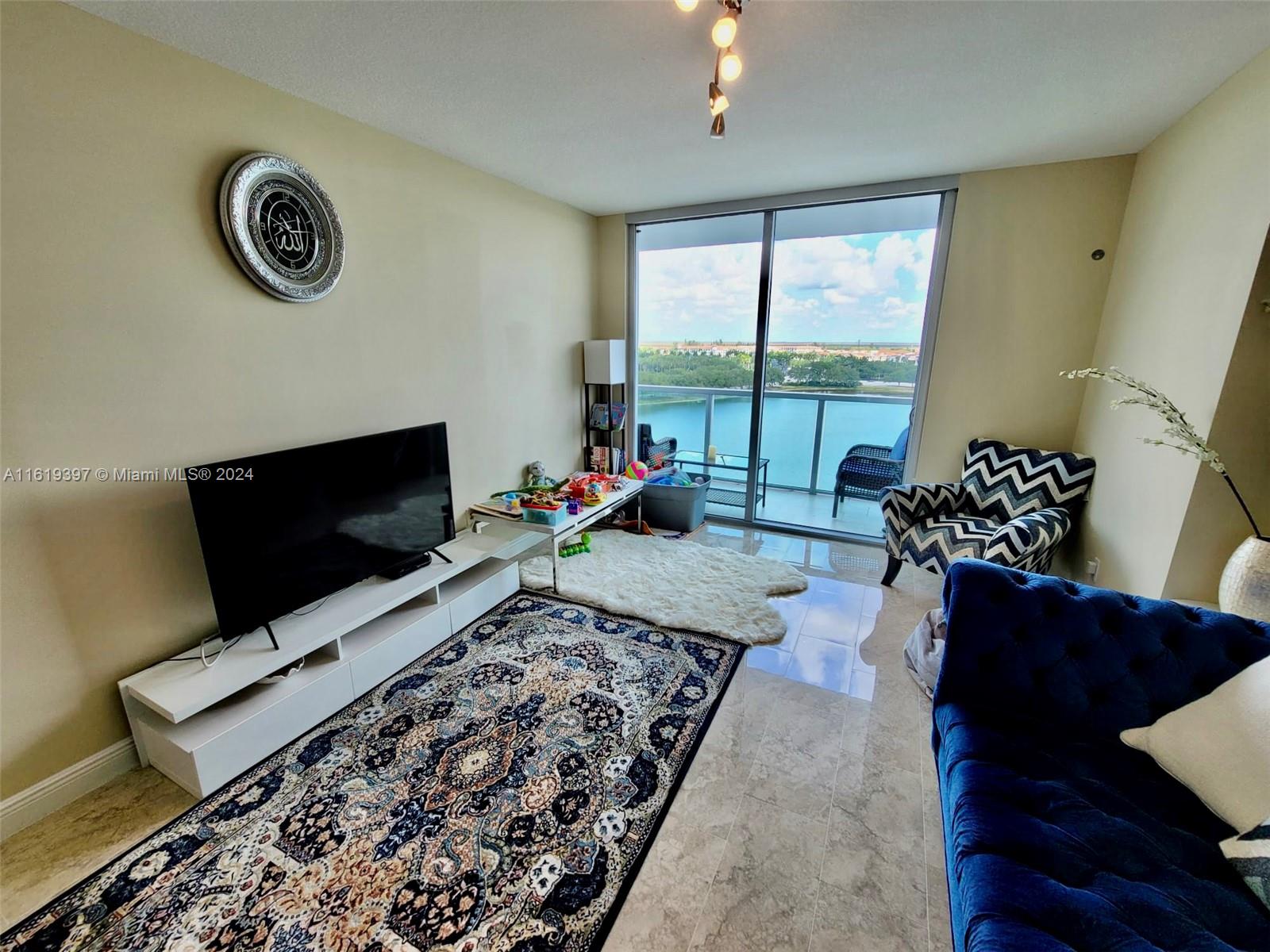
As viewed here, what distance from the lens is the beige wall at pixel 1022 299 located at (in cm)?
286

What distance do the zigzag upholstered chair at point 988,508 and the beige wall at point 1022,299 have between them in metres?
0.23

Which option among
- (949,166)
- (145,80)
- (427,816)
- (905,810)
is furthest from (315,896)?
(949,166)

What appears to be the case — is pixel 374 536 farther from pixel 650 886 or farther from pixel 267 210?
pixel 650 886

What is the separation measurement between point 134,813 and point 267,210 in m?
2.19

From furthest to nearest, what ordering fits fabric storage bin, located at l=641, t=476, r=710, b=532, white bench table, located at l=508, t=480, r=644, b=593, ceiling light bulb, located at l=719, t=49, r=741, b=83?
fabric storage bin, located at l=641, t=476, r=710, b=532
white bench table, located at l=508, t=480, r=644, b=593
ceiling light bulb, located at l=719, t=49, r=741, b=83

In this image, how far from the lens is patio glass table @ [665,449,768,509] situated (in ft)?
14.2

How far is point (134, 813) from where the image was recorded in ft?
5.36

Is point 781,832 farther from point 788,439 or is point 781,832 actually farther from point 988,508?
point 788,439

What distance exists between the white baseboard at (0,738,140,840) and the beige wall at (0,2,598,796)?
36 mm

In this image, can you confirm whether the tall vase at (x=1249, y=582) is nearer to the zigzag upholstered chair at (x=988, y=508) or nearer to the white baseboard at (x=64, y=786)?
the zigzag upholstered chair at (x=988, y=508)

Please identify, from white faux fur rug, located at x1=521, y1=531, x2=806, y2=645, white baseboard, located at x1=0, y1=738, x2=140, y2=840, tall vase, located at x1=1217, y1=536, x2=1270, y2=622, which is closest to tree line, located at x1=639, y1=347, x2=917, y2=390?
white faux fur rug, located at x1=521, y1=531, x2=806, y2=645

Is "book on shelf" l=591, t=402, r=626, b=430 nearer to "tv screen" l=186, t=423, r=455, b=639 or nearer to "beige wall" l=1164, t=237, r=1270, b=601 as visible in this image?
"tv screen" l=186, t=423, r=455, b=639

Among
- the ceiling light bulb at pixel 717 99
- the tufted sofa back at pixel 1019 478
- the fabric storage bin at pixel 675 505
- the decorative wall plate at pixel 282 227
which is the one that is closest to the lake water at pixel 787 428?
the fabric storage bin at pixel 675 505

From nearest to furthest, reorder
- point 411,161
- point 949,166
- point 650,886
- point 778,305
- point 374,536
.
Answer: point 650,886, point 374,536, point 411,161, point 949,166, point 778,305
